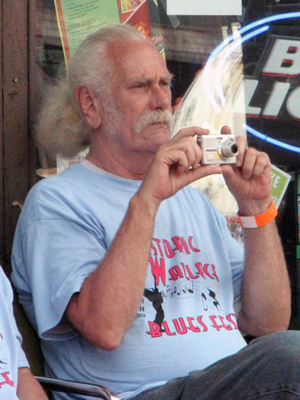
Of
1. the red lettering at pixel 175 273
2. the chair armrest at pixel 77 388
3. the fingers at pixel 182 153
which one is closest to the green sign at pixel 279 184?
the red lettering at pixel 175 273

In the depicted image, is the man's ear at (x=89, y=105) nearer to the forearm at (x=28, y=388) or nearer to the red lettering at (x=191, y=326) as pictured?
the red lettering at (x=191, y=326)

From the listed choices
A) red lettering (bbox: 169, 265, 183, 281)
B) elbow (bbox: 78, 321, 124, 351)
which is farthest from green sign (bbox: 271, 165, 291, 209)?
elbow (bbox: 78, 321, 124, 351)

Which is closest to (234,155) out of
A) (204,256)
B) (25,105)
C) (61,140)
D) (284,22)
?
(204,256)

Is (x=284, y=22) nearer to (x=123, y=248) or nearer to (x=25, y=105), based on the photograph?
(x=25, y=105)

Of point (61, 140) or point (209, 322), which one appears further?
point (61, 140)

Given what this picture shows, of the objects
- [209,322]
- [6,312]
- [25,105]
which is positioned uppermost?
[25,105]

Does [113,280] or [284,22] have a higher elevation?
[284,22]

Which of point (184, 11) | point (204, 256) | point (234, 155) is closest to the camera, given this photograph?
point (234, 155)

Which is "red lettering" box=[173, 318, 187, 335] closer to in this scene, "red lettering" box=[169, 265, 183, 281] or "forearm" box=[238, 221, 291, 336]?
"red lettering" box=[169, 265, 183, 281]

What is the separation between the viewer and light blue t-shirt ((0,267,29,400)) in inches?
94.8

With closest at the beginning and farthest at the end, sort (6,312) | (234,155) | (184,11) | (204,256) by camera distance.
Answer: (6,312) → (234,155) → (204,256) → (184,11)

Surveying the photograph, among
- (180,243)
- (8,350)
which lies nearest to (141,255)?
(180,243)

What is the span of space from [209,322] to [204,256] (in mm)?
248

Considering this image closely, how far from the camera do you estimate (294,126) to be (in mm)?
4062
